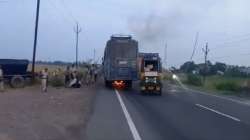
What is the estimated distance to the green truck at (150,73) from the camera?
41812 millimetres

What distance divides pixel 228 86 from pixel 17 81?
22.7m

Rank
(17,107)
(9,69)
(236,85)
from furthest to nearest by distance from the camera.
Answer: (236,85) → (9,69) → (17,107)

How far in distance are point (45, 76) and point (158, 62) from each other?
8332 millimetres

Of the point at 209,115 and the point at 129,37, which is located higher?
the point at 129,37

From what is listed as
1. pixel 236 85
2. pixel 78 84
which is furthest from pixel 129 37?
pixel 236 85

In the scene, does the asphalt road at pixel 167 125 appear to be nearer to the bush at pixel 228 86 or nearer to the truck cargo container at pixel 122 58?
the truck cargo container at pixel 122 58

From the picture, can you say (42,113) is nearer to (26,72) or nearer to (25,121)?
(25,121)

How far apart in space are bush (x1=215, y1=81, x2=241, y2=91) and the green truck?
1516cm

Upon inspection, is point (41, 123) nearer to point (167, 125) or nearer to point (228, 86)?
point (167, 125)

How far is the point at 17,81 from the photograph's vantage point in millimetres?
47406

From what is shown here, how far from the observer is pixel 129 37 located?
165 ft

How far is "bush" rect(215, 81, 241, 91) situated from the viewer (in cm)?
5774

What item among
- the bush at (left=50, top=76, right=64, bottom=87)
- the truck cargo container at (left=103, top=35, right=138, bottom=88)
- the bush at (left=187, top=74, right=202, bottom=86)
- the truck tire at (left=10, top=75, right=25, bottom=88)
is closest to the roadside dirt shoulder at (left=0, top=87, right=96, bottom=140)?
the truck tire at (left=10, top=75, right=25, bottom=88)

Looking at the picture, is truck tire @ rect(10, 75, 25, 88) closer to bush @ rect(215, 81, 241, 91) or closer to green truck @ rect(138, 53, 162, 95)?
green truck @ rect(138, 53, 162, 95)
